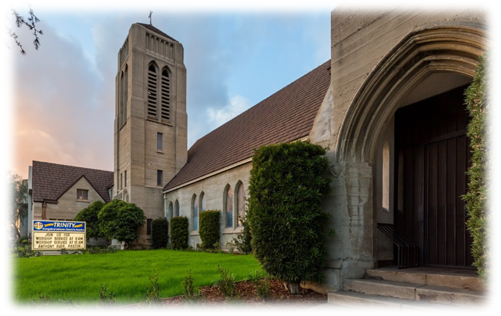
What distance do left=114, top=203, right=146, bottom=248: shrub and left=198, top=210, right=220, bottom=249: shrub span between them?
6.97 metres

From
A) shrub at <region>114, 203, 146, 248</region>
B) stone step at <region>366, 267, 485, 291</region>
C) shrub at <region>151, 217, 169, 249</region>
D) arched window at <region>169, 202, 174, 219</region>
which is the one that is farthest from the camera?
arched window at <region>169, 202, 174, 219</region>

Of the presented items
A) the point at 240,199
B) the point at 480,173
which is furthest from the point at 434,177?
the point at 240,199

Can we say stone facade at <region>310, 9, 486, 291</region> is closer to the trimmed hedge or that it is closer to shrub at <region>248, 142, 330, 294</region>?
shrub at <region>248, 142, 330, 294</region>

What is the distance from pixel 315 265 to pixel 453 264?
9.59ft

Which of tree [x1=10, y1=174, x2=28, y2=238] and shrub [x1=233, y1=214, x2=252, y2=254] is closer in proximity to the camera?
shrub [x1=233, y1=214, x2=252, y2=254]

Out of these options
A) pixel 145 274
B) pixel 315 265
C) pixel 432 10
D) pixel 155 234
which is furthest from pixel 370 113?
pixel 155 234

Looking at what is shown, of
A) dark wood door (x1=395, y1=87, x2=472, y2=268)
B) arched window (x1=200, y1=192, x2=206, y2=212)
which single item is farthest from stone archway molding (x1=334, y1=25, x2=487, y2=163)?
arched window (x1=200, y1=192, x2=206, y2=212)

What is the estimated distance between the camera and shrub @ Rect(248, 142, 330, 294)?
6328mm

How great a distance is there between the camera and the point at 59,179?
111 ft

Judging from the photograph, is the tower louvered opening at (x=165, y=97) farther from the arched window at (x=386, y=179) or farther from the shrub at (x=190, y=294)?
the shrub at (x=190, y=294)

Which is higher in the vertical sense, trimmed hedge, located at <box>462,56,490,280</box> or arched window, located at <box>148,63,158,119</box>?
arched window, located at <box>148,63,158,119</box>

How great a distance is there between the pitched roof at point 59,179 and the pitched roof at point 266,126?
39.6 ft

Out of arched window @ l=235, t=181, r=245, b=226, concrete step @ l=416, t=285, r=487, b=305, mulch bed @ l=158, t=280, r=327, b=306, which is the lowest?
mulch bed @ l=158, t=280, r=327, b=306

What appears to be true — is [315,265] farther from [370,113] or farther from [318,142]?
[370,113]
